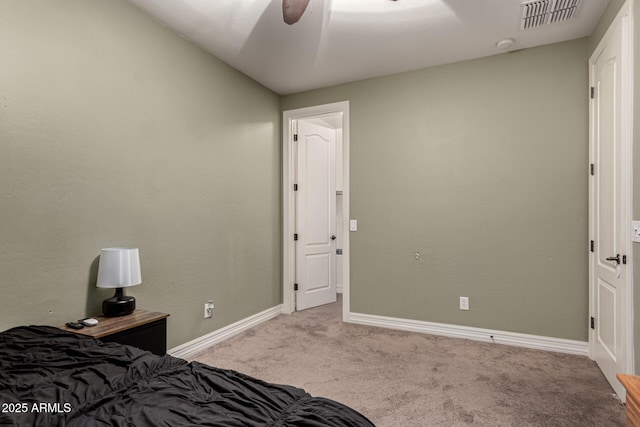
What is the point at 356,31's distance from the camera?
2818 millimetres

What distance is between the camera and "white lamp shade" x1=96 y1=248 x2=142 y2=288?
2094mm

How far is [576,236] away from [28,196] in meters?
4.01

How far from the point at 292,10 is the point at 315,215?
257cm

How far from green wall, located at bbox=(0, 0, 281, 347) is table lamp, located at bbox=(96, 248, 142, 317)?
0.15 metres

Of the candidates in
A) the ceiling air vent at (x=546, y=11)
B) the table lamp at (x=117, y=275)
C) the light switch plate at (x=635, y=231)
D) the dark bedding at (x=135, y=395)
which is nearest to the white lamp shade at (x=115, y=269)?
the table lamp at (x=117, y=275)

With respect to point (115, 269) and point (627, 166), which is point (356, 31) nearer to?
point (627, 166)

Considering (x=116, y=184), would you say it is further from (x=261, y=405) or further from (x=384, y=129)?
(x=384, y=129)

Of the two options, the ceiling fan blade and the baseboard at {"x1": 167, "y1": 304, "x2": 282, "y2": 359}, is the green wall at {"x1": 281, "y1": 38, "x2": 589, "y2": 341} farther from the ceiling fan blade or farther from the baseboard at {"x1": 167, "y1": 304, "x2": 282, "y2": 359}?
the ceiling fan blade

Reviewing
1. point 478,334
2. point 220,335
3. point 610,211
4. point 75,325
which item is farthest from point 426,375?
point 75,325

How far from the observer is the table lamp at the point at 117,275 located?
210cm

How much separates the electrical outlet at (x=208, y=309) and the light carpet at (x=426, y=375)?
0.30 metres

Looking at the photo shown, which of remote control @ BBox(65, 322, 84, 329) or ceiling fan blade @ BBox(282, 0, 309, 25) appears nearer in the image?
remote control @ BBox(65, 322, 84, 329)

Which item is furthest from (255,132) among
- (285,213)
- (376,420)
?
(376,420)

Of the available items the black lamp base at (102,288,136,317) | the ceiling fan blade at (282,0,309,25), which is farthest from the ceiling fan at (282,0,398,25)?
the black lamp base at (102,288,136,317)
